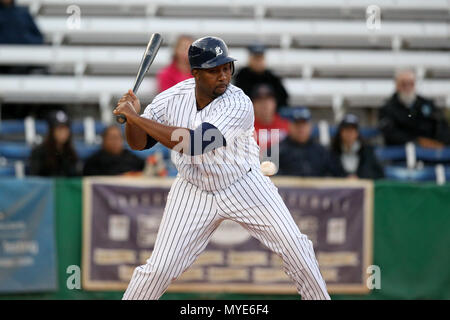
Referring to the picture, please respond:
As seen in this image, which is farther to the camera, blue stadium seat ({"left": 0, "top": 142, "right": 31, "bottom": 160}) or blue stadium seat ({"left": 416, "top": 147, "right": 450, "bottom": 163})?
blue stadium seat ({"left": 416, "top": 147, "right": 450, "bottom": 163})

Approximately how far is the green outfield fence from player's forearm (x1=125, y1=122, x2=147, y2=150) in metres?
2.13

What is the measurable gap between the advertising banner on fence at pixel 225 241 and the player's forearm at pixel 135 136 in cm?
204

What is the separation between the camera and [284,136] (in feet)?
22.2

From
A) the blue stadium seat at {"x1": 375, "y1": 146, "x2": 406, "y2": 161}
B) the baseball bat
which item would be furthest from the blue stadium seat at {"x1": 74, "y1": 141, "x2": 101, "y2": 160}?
the baseball bat

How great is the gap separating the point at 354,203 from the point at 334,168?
1.31 feet

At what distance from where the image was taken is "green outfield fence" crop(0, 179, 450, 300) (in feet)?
20.7

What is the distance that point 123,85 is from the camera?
842cm

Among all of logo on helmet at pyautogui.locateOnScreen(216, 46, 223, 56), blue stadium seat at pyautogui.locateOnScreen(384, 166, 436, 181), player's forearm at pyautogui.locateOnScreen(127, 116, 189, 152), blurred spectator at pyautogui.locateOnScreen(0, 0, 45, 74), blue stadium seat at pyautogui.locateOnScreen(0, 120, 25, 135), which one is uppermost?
blurred spectator at pyautogui.locateOnScreen(0, 0, 45, 74)

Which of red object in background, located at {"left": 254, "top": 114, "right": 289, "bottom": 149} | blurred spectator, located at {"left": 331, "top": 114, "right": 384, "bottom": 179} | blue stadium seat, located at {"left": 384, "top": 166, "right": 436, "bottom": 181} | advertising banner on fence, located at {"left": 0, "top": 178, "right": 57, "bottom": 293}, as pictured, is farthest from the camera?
blue stadium seat, located at {"left": 384, "top": 166, "right": 436, "bottom": 181}

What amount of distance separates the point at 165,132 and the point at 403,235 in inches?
121

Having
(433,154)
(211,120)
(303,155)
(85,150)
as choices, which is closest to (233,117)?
(211,120)

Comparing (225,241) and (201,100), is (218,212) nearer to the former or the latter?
(201,100)

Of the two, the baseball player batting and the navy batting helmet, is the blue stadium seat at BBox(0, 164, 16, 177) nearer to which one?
the baseball player batting
